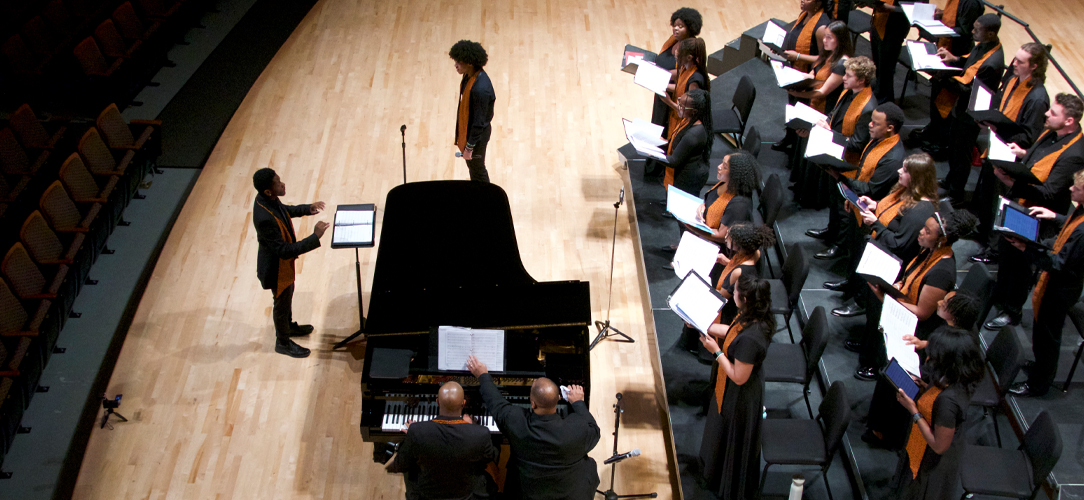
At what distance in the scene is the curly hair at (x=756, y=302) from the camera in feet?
11.7

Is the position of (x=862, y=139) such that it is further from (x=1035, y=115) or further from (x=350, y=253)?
(x=350, y=253)

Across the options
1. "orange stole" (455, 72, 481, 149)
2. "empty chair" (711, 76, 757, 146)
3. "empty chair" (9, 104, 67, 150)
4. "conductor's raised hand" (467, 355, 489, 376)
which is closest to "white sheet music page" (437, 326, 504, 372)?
"conductor's raised hand" (467, 355, 489, 376)

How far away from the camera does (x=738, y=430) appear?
385cm

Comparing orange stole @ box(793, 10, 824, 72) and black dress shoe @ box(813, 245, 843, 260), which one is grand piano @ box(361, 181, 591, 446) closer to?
black dress shoe @ box(813, 245, 843, 260)

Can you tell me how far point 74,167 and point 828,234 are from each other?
514 centimetres

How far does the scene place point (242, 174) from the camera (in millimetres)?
7016

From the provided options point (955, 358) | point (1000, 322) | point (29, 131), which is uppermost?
point (955, 358)

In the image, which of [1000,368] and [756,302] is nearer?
[756,302]

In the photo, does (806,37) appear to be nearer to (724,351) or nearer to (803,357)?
(803,357)

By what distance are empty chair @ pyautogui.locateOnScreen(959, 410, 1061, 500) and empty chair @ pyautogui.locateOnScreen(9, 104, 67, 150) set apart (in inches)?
243


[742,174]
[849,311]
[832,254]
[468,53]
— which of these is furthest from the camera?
[468,53]

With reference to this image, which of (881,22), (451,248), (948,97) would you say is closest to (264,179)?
(451,248)

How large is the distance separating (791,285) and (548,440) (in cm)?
204

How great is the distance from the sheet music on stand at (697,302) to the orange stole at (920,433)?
94 centimetres
